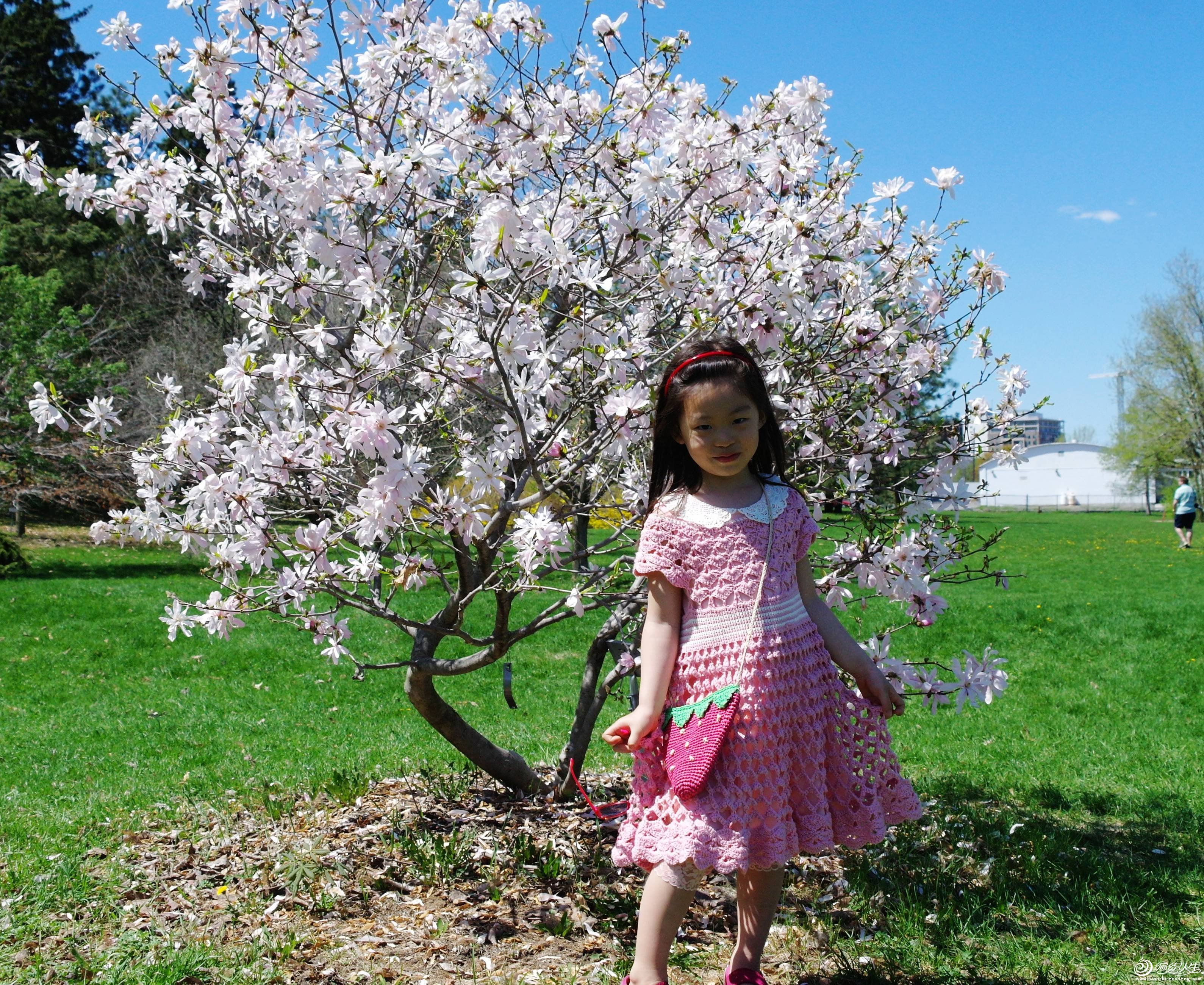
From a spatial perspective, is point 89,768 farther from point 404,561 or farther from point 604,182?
point 604,182

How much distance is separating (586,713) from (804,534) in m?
1.65

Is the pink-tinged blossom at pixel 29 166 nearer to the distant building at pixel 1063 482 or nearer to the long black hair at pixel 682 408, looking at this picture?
the long black hair at pixel 682 408

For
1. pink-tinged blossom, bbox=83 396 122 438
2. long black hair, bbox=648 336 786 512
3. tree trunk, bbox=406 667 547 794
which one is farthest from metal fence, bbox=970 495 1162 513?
pink-tinged blossom, bbox=83 396 122 438

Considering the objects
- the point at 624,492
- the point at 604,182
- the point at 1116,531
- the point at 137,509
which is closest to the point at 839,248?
the point at 604,182

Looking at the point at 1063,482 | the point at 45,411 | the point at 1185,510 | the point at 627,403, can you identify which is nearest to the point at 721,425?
the point at 627,403

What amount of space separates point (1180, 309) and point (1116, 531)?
15.5 m

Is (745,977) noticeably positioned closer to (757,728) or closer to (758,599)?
(757,728)

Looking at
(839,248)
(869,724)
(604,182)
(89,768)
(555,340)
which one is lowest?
(89,768)

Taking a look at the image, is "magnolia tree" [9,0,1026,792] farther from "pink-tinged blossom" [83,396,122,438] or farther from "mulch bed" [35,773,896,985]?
"mulch bed" [35,773,896,985]

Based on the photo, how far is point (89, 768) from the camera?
4.98m

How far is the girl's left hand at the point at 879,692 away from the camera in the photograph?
2428mm

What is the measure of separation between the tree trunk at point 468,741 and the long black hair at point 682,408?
1414 millimetres

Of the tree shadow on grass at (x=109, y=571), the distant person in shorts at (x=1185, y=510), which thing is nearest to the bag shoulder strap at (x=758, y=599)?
the tree shadow on grass at (x=109, y=571)

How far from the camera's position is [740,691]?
226cm
